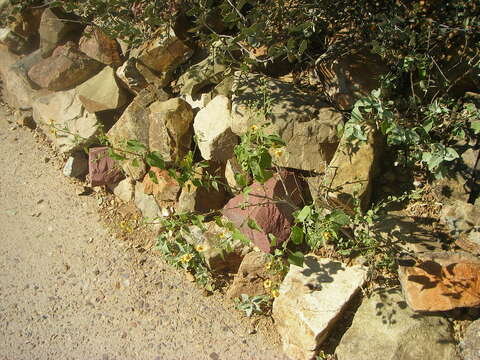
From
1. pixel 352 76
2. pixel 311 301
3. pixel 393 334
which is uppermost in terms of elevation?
pixel 352 76

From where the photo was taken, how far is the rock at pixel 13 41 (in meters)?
4.36

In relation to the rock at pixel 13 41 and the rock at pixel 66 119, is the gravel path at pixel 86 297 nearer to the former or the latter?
the rock at pixel 66 119

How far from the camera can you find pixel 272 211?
266 cm

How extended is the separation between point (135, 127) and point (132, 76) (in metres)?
0.47

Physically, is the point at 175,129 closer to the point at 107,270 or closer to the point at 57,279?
the point at 107,270

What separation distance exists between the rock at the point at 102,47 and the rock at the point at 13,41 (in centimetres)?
116

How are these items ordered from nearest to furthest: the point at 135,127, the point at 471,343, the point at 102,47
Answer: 1. the point at 471,343
2. the point at 135,127
3. the point at 102,47

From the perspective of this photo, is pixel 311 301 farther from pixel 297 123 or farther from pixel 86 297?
pixel 86 297

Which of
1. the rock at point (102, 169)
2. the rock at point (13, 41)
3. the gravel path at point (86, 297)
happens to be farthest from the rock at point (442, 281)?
the rock at point (13, 41)

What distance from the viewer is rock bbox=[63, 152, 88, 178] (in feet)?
→ 12.2

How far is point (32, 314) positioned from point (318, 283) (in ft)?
7.10

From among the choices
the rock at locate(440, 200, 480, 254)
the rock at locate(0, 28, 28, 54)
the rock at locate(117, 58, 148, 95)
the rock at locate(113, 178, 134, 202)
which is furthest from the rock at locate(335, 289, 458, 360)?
the rock at locate(0, 28, 28, 54)

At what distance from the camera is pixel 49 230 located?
353 cm

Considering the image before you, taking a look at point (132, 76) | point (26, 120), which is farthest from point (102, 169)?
point (26, 120)
